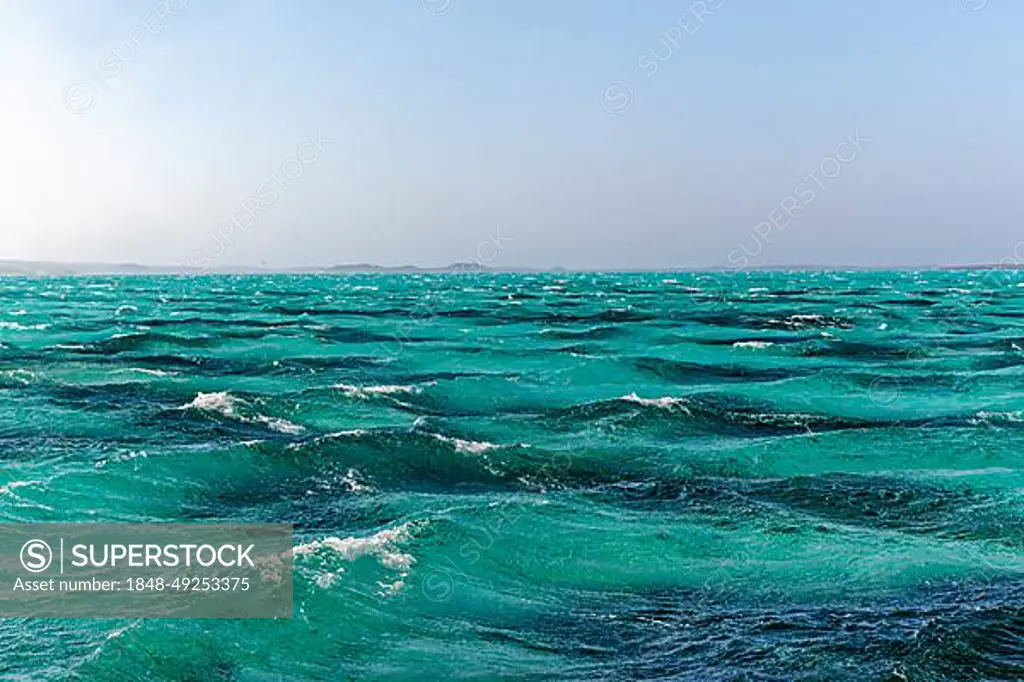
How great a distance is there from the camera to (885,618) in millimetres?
10555

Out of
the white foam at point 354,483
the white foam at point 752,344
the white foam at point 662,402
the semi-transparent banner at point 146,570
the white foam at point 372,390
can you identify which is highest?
the white foam at point 752,344

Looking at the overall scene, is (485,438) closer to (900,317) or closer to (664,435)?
(664,435)

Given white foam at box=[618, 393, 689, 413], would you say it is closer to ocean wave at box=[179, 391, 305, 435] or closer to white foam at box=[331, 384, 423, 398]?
white foam at box=[331, 384, 423, 398]

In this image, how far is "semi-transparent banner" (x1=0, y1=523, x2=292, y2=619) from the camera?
10.8 metres

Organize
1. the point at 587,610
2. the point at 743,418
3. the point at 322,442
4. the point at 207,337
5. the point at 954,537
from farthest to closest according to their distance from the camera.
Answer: the point at 207,337, the point at 743,418, the point at 322,442, the point at 954,537, the point at 587,610

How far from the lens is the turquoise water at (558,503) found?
9633 millimetres

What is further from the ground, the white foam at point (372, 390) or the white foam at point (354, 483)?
the white foam at point (372, 390)

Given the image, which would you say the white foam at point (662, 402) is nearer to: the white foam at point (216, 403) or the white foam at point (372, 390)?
the white foam at point (372, 390)

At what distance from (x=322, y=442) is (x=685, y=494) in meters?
8.87

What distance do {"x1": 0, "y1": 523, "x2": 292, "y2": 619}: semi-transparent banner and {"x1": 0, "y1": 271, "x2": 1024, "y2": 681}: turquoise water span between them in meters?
0.43

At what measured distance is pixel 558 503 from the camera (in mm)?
16047

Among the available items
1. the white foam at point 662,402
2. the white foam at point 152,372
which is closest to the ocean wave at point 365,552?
the white foam at point 662,402

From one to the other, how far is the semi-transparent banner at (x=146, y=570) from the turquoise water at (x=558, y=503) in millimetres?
425

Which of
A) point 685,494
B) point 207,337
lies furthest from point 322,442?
point 207,337
